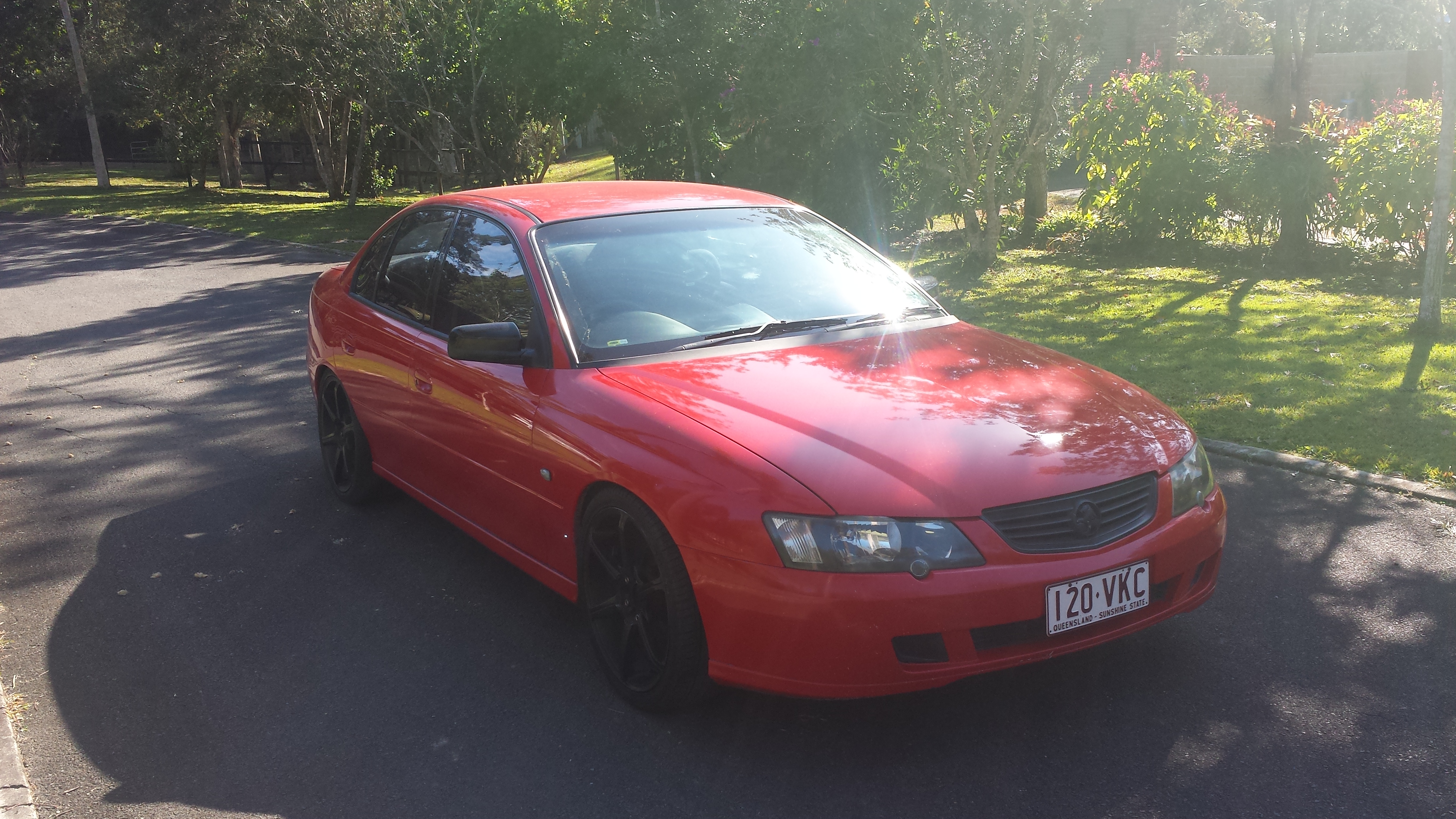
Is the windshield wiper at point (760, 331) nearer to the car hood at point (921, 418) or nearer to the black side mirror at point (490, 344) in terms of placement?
the car hood at point (921, 418)

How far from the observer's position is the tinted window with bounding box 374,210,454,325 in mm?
5148

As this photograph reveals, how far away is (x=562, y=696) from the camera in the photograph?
3.89m

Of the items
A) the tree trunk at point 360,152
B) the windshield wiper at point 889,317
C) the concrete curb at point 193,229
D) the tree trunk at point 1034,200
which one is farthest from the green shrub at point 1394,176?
the tree trunk at point 360,152

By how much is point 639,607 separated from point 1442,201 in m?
7.95

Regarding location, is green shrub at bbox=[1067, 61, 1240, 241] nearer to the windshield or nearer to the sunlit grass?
the windshield

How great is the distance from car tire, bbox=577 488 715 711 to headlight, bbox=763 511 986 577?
431 mm

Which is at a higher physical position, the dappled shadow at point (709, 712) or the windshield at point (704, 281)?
the windshield at point (704, 281)

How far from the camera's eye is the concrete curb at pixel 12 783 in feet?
10.8

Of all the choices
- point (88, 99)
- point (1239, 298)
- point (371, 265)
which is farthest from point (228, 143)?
point (371, 265)

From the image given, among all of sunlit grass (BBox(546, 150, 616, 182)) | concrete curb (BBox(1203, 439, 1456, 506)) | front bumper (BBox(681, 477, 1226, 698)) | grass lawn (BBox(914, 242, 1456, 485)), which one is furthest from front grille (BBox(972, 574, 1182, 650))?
sunlit grass (BBox(546, 150, 616, 182))

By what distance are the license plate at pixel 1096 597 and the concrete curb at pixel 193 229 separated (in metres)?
14.8

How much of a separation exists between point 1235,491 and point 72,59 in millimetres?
46728

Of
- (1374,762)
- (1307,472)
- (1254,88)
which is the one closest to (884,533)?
(1374,762)

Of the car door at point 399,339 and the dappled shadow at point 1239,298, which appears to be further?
the dappled shadow at point 1239,298
